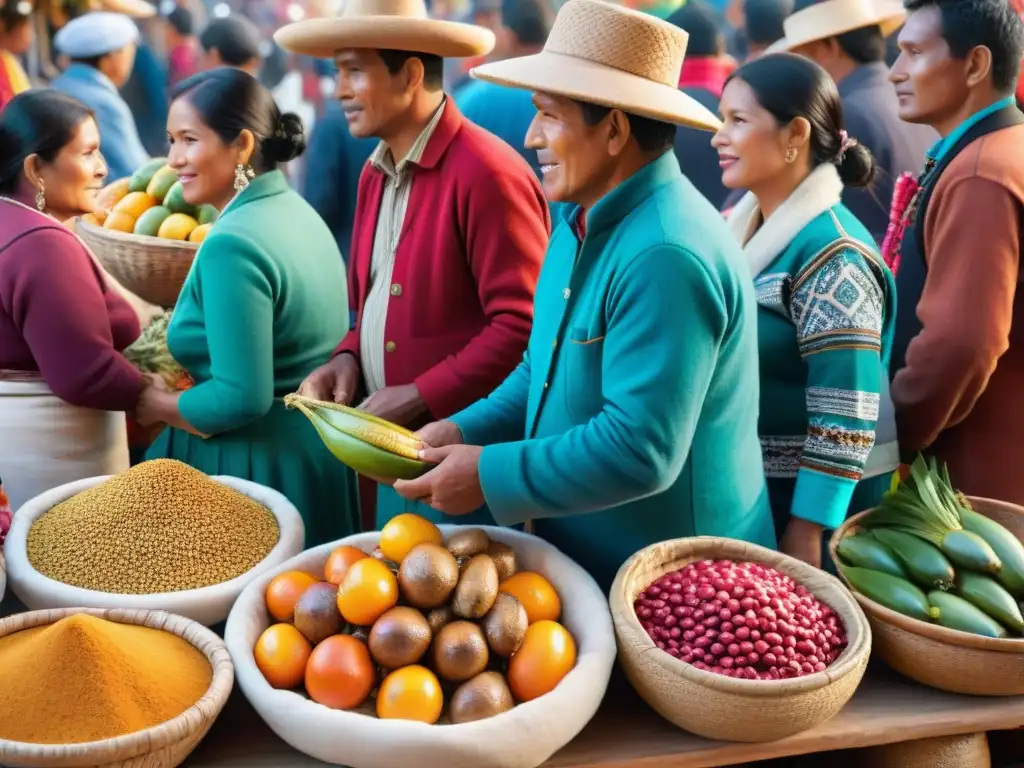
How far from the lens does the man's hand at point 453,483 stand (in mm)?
1508

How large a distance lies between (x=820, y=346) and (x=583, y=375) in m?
0.52

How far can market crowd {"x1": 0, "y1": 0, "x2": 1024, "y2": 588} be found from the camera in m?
1.52

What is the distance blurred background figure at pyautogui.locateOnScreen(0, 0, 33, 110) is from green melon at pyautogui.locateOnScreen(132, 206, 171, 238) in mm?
1884

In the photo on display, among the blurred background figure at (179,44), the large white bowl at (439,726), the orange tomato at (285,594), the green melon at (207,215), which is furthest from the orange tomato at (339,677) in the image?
the blurred background figure at (179,44)

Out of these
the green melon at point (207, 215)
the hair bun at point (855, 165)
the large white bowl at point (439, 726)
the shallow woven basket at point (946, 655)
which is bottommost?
the shallow woven basket at point (946, 655)

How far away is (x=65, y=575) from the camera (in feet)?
5.11

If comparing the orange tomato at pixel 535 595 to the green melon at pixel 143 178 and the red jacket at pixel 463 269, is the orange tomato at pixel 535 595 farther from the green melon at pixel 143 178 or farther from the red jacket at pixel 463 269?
the green melon at pixel 143 178

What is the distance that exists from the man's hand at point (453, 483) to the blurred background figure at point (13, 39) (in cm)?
340

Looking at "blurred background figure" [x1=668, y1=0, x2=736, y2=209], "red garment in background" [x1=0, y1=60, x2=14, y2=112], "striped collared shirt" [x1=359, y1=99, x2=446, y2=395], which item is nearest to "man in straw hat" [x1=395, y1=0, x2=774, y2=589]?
"striped collared shirt" [x1=359, y1=99, x2=446, y2=395]

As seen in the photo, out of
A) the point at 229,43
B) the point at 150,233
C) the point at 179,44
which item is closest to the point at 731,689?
the point at 150,233

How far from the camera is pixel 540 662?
4.37ft

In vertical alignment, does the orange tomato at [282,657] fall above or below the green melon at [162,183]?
below

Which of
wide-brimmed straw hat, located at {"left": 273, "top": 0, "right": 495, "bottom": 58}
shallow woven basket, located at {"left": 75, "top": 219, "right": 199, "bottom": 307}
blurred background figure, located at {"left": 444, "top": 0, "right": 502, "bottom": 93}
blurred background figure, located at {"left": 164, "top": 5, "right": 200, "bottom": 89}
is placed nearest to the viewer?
wide-brimmed straw hat, located at {"left": 273, "top": 0, "right": 495, "bottom": 58}

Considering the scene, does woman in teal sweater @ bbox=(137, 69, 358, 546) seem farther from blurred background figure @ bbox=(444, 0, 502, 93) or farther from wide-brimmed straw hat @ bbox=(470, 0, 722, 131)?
blurred background figure @ bbox=(444, 0, 502, 93)
